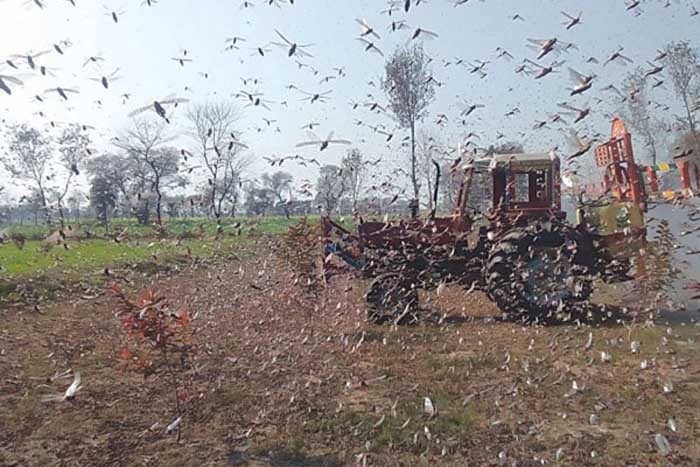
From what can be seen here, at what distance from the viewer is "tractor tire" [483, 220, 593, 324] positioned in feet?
30.8

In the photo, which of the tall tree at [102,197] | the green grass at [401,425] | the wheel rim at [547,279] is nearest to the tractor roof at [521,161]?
the wheel rim at [547,279]

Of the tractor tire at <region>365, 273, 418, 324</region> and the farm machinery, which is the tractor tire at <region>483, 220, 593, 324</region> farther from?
the tractor tire at <region>365, 273, 418, 324</region>

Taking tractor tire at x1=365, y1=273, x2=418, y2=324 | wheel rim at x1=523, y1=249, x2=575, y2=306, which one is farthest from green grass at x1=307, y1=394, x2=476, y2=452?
wheel rim at x1=523, y1=249, x2=575, y2=306

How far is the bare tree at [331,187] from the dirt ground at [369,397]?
10.1 ft

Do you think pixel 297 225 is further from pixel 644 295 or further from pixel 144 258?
pixel 144 258

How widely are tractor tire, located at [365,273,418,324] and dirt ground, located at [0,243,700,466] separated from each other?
264 mm

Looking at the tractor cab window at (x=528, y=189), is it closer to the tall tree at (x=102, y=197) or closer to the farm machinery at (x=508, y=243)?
the farm machinery at (x=508, y=243)

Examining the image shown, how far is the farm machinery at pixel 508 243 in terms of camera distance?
9.45 meters

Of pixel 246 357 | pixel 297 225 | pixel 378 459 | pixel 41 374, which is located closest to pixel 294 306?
pixel 297 225

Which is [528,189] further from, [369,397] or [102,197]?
[102,197]

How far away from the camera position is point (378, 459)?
15.2 feet

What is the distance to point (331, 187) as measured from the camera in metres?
13.2

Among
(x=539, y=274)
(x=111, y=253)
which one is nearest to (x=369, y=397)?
(x=539, y=274)

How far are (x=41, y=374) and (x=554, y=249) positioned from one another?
736cm
